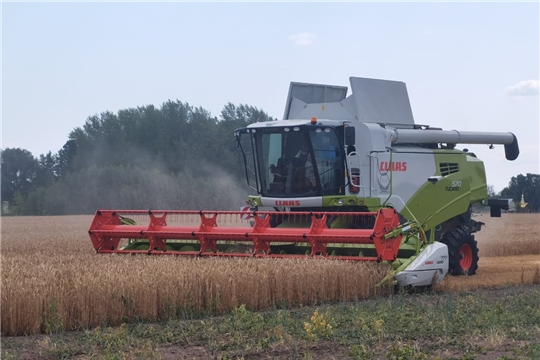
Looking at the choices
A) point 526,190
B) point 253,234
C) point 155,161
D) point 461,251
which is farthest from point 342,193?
point 526,190

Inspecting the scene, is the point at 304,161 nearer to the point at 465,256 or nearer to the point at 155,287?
the point at 465,256

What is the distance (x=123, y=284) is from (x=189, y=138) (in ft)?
75.8

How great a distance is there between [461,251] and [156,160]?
19.9m

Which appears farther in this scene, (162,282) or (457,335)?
(162,282)

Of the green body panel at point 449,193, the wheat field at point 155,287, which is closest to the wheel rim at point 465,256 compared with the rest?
the green body panel at point 449,193

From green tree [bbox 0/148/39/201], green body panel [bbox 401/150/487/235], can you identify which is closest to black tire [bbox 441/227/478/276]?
green body panel [bbox 401/150/487/235]

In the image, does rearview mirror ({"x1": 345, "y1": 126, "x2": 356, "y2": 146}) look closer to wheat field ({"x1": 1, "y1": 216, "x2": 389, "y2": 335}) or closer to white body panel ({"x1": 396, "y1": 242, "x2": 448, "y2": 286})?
white body panel ({"x1": 396, "y1": 242, "x2": 448, "y2": 286})

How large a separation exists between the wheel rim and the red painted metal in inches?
81.5

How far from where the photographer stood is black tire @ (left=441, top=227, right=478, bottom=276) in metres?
11.2

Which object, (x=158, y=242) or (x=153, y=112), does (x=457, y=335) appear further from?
(x=153, y=112)

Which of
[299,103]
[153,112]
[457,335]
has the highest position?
[153,112]

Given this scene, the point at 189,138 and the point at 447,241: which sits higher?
the point at 189,138

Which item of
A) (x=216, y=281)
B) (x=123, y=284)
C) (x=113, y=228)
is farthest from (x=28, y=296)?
(x=113, y=228)

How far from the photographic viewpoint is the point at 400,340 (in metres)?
5.80
